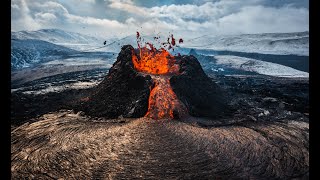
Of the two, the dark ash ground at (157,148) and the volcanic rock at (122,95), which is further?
the volcanic rock at (122,95)

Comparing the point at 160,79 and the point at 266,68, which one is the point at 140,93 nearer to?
the point at 160,79

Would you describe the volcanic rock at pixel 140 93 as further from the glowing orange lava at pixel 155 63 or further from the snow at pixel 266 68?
the snow at pixel 266 68

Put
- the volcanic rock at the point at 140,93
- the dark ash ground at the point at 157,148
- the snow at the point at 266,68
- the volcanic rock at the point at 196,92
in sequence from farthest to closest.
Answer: the snow at the point at 266,68, the volcanic rock at the point at 196,92, the volcanic rock at the point at 140,93, the dark ash ground at the point at 157,148

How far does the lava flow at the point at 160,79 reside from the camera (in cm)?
1205

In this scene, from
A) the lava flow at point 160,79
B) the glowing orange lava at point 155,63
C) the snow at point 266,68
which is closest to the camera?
the lava flow at point 160,79

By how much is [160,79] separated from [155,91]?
1328mm

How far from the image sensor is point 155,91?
43.0ft

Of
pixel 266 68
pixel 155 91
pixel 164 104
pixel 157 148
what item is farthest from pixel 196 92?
pixel 266 68

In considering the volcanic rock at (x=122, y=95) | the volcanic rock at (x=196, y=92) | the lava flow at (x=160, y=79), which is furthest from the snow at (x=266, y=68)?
the volcanic rock at (x=122, y=95)

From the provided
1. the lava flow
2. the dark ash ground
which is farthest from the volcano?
the dark ash ground

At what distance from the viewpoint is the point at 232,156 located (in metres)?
8.39

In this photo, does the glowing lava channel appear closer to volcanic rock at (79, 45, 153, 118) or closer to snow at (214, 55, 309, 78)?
volcanic rock at (79, 45, 153, 118)
